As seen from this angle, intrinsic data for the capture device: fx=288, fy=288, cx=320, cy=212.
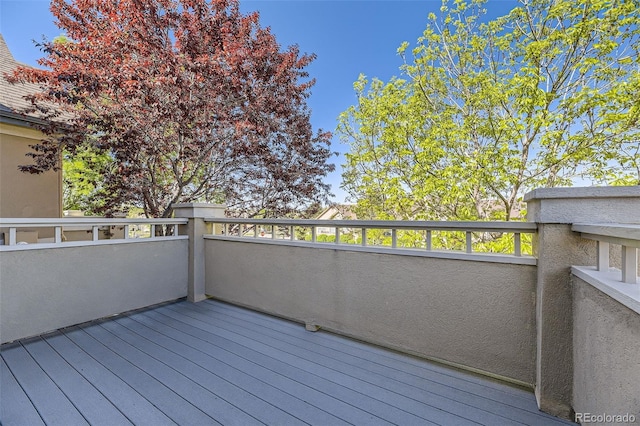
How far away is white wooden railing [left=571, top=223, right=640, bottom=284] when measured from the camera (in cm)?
116

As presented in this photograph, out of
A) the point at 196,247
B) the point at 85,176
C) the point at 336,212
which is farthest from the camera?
the point at 336,212

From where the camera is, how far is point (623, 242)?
1.26 meters

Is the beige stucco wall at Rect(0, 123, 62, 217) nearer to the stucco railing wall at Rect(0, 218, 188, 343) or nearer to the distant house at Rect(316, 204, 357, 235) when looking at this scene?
the stucco railing wall at Rect(0, 218, 188, 343)

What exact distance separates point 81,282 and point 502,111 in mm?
8395

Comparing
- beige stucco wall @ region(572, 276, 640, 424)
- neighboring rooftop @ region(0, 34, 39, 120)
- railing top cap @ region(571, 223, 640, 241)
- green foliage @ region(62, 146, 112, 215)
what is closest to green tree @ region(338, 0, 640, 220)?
railing top cap @ region(571, 223, 640, 241)

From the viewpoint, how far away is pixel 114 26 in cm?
421

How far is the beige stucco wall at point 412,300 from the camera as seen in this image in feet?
6.72

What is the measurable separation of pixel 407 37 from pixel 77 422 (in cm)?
904

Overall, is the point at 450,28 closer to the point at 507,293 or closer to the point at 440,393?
the point at 507,293

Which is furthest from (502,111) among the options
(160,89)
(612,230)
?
(160,89)

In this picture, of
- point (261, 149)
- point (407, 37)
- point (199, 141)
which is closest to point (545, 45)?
point (407, 37)

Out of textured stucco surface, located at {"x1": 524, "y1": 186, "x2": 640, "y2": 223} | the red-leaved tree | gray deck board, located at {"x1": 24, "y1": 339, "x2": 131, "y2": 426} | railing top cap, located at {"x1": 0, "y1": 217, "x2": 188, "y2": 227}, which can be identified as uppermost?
the red-leaved tree

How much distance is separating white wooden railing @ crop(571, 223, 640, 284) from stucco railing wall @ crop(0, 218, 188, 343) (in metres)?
4.30

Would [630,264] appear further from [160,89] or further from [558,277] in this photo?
[160,89]
